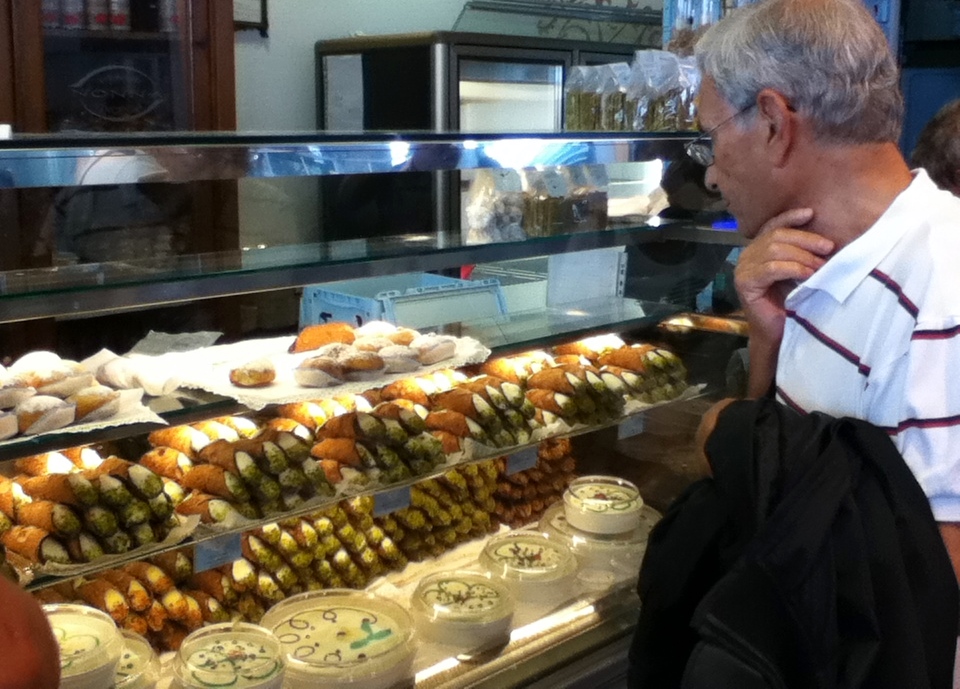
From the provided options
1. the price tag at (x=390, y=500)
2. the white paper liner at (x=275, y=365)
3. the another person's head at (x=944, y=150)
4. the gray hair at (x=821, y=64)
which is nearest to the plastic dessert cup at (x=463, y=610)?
the price tag at (x=390, y=500)

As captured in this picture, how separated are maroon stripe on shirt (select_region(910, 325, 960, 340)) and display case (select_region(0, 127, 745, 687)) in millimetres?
861

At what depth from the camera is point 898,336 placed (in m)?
1.42

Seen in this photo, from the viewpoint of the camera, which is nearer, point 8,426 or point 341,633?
point 8,426

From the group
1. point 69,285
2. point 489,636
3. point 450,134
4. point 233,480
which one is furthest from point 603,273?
point 69,285

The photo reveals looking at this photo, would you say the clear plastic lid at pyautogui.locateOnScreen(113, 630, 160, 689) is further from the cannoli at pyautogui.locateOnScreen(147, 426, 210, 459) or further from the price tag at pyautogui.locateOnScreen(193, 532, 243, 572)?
the cannoli at pyautogui.locateOnScreen(147, 426, 210, 459)

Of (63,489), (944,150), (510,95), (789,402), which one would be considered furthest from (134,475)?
(510,95)

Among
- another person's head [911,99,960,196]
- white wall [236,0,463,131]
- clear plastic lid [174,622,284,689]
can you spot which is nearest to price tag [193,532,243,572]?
clear plastic lid [174,622,284,689]

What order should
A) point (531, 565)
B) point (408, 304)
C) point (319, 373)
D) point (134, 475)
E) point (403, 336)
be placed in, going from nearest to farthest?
point (134, 475)
point (319, 373)
point (403, 336)
point (531, 565)
point (408, 304)

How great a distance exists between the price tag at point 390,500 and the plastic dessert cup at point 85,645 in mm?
A: 540

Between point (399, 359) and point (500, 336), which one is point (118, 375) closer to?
point (399, 359)

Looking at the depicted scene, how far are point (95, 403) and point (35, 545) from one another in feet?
0.76

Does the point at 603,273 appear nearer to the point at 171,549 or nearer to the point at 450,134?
the point at 450,134

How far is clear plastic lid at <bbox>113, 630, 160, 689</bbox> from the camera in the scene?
67.3 inches

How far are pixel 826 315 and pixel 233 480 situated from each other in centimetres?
103
